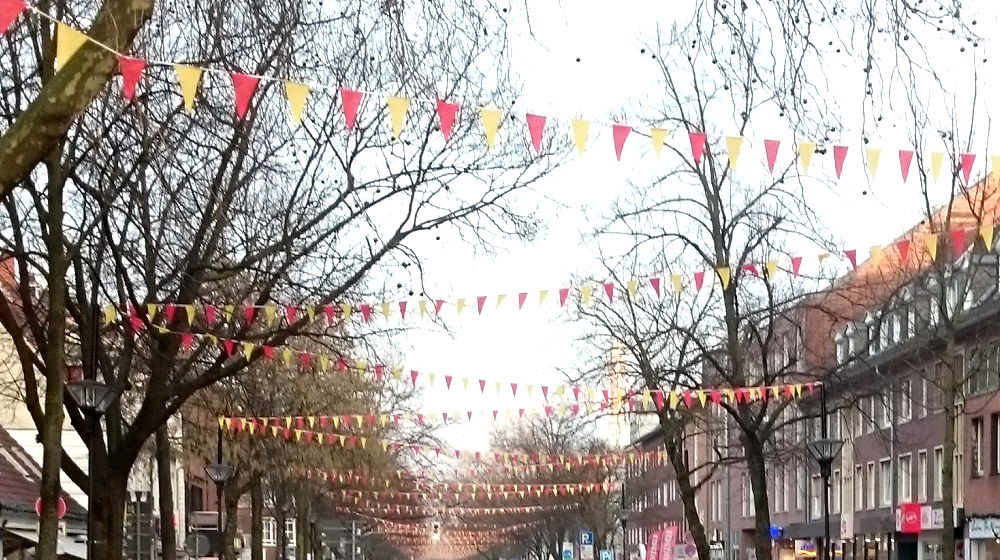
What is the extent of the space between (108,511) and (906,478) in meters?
34.0

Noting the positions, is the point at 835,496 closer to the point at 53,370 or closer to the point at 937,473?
the point at 937,473

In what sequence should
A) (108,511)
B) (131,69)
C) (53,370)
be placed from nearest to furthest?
(131,69)
(53,370)
(108,511)

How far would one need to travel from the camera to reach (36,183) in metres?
21.9

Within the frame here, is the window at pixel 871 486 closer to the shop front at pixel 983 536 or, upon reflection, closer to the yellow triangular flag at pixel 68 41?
the shop front at pixel 983 536

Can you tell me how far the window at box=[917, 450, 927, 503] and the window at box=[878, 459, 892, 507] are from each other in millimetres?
3137

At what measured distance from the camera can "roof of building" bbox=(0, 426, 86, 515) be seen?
34.5m

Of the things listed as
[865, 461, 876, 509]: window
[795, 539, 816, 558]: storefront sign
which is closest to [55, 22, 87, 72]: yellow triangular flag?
[865, 461, 876, 509]: window

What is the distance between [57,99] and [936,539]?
4147cm

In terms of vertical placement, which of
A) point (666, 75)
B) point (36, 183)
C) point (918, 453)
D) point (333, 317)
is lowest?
point (918, 453)

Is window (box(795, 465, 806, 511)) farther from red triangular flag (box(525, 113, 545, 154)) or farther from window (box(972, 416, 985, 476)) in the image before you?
red triangular flag (box(525, 113, 545, 154))

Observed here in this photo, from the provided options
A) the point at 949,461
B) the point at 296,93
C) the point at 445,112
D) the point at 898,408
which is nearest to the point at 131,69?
the point at 296,93

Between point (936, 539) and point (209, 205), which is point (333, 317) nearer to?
point (209, 205)

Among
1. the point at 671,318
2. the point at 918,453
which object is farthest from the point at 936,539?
the point at 671,318

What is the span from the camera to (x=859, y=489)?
2208 inches
